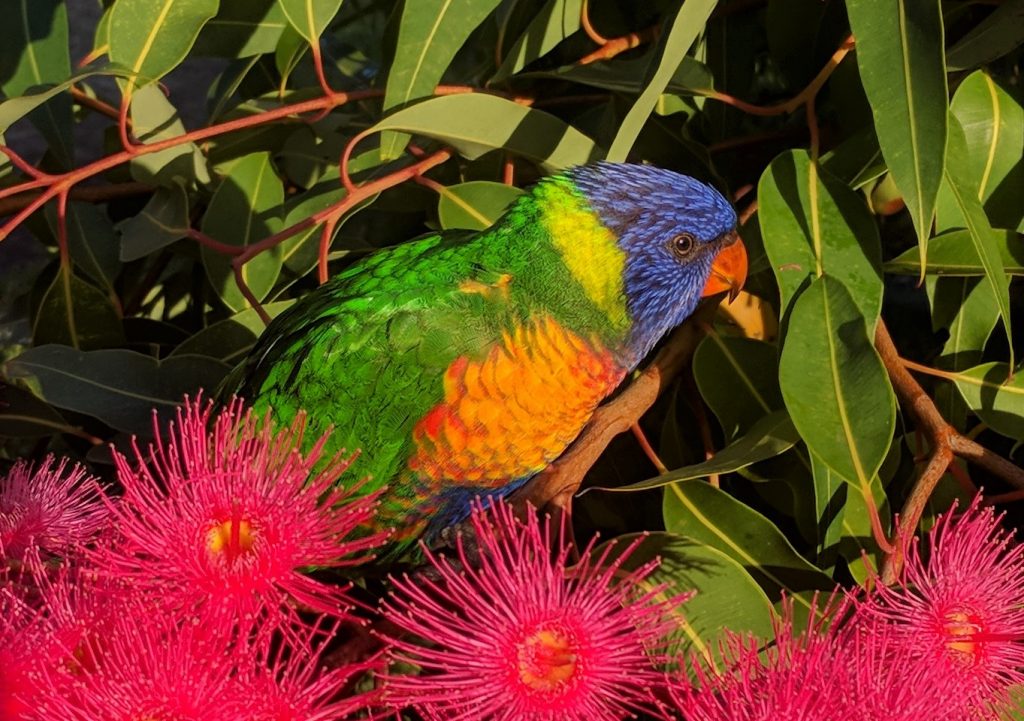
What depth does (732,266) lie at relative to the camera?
1.14m

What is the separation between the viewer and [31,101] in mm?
1112

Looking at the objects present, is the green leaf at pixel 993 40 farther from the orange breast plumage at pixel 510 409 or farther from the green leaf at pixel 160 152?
the green leaf at pixel 160 152

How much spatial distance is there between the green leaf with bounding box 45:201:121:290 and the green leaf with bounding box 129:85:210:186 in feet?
0.52

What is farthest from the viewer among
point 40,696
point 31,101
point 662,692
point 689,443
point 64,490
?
point 689,443

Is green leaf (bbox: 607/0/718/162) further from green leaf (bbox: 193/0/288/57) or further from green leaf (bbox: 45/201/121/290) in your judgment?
green leaf (bbox: 45/201/121/290)

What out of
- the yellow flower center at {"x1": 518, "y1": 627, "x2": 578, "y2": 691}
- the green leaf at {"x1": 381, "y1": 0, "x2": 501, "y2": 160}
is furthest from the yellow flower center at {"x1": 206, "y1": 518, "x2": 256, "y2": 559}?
the green leaf at {"x1": 381, "y1": 0, "x2": 501, "y2": 160}

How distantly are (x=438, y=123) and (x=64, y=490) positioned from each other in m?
0.55

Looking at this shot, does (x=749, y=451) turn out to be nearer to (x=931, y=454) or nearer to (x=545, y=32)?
(x=931, y=454)

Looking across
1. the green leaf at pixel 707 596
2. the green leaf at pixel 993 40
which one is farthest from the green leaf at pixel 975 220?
the green leaf at pixel 707 596

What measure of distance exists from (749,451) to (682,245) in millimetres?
262

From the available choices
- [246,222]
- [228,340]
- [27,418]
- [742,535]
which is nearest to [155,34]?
[246,222]

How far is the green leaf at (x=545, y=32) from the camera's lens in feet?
4.02

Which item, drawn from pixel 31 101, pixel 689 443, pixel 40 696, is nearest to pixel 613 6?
pixel 689 443

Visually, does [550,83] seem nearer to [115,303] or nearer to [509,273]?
[509,273]
